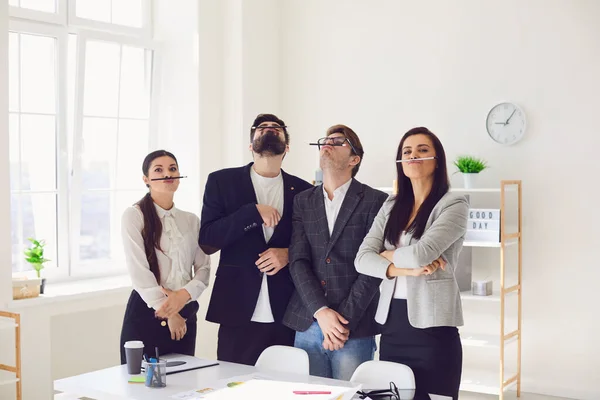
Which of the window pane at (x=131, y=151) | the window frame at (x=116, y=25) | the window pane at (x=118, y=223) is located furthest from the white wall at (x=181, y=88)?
the window pane at (x=118, y=223)

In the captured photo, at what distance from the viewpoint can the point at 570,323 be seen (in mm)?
4777

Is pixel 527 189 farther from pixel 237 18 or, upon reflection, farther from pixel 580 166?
pixel 237 18

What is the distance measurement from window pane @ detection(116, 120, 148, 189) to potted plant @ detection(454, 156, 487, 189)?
7.66 ft

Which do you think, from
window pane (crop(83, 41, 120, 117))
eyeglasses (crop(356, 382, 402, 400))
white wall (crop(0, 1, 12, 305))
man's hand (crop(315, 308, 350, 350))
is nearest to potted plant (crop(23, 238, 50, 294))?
white wall (crop(0, 1, 12, 305))

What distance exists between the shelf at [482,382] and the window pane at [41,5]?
3726 millimetres

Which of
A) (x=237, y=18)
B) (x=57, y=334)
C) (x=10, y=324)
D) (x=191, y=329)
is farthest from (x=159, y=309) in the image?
(x=237, y=18)

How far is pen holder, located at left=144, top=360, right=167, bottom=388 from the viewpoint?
263cm

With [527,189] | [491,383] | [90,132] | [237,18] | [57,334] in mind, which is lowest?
[491,383]

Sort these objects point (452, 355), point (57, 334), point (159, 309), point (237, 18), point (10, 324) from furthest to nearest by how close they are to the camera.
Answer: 1. point (237, 18)
2. point (57, 334)
3. point (10, 324)
4. point (159, 309)
5. point (452, 355)

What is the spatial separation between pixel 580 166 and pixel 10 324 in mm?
3596

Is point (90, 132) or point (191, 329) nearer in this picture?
point (191, 329)

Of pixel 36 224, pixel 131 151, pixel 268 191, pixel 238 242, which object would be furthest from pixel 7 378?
pixel 131 151

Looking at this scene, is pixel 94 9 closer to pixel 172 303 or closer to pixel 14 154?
pixel 14 154

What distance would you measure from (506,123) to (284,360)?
8.89ft
